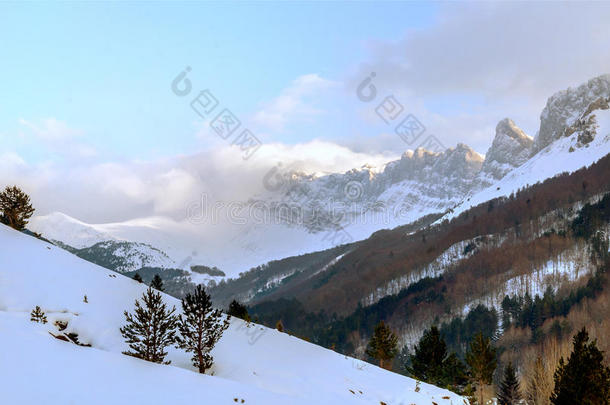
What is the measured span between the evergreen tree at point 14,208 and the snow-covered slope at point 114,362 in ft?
20.2

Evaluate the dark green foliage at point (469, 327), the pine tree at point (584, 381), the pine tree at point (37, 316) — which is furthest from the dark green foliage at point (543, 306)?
the pine tree at point (37, 316)

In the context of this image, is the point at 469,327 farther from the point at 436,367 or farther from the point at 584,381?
the point at 584,381

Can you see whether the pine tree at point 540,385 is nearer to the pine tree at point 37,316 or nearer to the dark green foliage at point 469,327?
the pine tree at point 37,316

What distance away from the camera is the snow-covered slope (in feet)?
57.0

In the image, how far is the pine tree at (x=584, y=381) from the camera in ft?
111

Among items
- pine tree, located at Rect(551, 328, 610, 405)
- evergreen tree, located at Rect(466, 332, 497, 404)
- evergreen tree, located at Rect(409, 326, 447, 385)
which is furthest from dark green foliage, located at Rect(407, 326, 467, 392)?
pine tree, located at Rect(551, 328, 610, 405)

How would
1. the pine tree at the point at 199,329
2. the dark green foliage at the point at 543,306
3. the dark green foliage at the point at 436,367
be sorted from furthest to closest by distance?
the dark green foliage at the point at 543,306
the dark green foliage at the point at 436,367
the pine tree at the point at 199,329

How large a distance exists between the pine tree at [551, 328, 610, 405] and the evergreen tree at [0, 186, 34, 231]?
180 ft

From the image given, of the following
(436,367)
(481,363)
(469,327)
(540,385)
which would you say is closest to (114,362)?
(540,385)

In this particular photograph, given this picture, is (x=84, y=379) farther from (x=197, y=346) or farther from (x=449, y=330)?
→ (x=449, y=330)

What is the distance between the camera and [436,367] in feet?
188

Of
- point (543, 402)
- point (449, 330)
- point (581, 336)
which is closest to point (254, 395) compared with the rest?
point (581, 336)

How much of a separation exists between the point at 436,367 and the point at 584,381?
2441 centimetres

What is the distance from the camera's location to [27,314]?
25750mm
